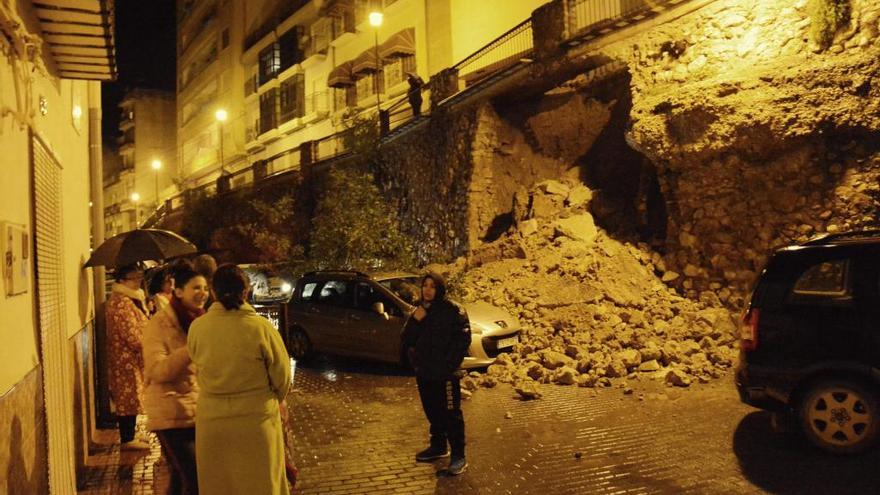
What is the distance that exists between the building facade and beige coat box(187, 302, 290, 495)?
895mm

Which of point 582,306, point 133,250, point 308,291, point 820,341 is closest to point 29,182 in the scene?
point 133,250

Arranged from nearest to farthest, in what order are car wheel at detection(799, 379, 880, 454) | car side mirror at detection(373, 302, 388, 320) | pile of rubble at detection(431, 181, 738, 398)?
car wheel at detection(799, 379, 880, 454), car side mirror at detection(373, 302, 388, 320), pile of rubble at detection(431, 181, 738, 398)

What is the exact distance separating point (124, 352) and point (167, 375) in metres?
2.57

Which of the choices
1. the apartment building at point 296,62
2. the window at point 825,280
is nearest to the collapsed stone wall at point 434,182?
the apartment building at point 296,62

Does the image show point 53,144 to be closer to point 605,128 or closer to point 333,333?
point 333,333

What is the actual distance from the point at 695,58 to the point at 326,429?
9.49m

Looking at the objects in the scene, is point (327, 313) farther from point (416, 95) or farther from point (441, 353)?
point (416, 95)

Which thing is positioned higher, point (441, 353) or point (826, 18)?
point (826, 18)

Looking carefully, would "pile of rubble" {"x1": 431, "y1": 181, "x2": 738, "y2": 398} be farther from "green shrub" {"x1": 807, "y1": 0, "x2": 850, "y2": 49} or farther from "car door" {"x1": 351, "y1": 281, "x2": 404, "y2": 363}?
"green shrub" {"x1": 807, "y1": 0, "x2": 850, "y2": 49}

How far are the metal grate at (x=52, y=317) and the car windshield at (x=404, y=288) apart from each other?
19.6ft

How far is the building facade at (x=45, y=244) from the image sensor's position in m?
3.49

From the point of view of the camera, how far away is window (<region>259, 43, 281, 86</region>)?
1666 inches

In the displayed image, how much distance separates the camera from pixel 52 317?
15.4ft

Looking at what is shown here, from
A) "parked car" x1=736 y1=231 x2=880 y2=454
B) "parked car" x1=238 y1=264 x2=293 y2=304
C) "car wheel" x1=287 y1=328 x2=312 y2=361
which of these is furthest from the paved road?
"parked car" x1=238 y1=264 x2=293 y2=304
